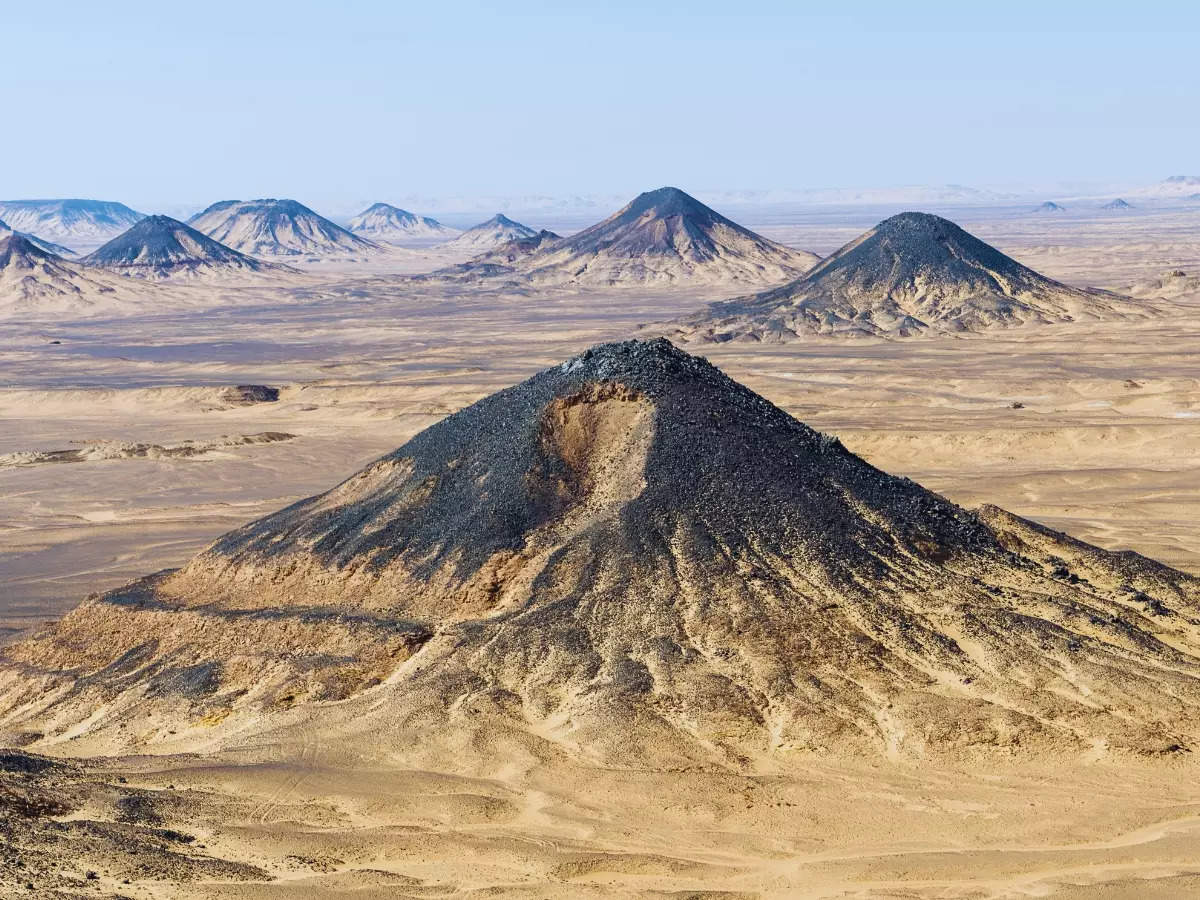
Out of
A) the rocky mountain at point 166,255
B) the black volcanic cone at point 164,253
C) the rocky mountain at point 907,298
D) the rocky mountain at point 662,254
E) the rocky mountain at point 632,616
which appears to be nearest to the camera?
the rocky mountain at point 632,616

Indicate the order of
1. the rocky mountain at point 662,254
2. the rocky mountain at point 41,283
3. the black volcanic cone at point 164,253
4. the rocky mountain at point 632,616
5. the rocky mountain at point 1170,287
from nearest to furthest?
the rocky mountain at point 632,616 < the rocky mountain at point 1170,287 < the rocky mountain at point 41,283 < the rocky mountain at point 662,254 < the black volcanic cone at point 164,253

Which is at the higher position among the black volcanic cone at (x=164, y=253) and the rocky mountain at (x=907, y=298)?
the black volcanic cone at (x=164, y=253)

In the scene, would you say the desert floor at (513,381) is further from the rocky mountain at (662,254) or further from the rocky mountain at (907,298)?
the rocky mountain at (662,254)

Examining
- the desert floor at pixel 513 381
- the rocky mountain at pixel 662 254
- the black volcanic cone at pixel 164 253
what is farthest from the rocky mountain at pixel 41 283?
the rocky mountain at pixel 662 254

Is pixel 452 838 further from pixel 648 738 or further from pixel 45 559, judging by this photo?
pixel 45 559

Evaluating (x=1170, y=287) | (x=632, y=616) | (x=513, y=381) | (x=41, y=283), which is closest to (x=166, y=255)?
(x=41, y=283)

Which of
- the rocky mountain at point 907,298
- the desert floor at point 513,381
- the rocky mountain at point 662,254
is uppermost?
the rocky mountain at point 662,254

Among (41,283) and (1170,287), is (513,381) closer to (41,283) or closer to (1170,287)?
(1170,287)

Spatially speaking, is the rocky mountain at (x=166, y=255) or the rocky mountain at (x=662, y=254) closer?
the rocky mountain at (x=662, y=254)

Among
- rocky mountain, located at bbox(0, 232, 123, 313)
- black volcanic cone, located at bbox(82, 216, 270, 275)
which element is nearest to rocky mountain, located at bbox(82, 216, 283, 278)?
black volcanic cone, located at bbox(82, 216, 270, 275)
